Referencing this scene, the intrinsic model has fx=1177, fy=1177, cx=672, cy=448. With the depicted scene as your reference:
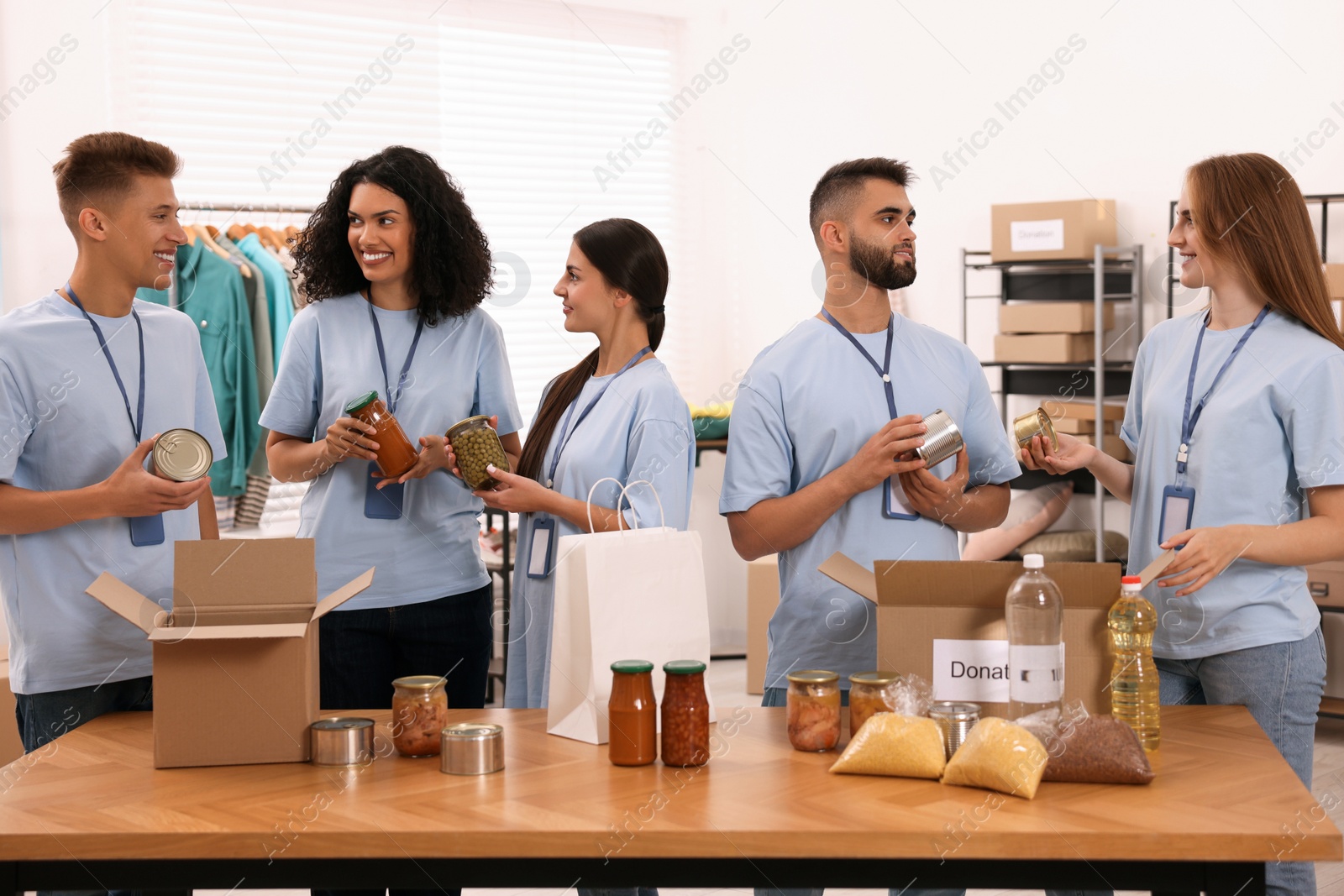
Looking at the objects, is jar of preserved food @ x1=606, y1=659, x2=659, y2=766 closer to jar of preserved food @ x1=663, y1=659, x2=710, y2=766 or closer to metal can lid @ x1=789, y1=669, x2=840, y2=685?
jar of preserved food @ x1=663, y1=659, x2=710, y2=766

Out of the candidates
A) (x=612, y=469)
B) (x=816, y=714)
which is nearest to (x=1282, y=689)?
(x=816, y=714)

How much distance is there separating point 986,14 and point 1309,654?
4015 mm

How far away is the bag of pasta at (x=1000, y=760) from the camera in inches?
58.1

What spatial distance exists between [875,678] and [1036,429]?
23.8 inches

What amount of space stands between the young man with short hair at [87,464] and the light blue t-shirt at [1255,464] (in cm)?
165

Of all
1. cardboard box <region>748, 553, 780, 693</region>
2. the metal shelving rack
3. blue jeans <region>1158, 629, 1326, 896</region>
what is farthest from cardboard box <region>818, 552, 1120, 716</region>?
cardboard box <region>748, 553, 780, 693</region>

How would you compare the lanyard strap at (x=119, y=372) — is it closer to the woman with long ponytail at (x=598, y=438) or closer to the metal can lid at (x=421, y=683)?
the woman with long ponytail at (x=598, y=438)

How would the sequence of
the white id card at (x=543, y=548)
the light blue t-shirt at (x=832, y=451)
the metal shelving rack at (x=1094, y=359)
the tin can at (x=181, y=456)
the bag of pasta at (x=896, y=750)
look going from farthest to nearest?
the metal shelving rack at (x=1094, y=359)
the white id card at (x=543, y=548)
the light blue t-shirt at (x=832, y=451)
the tin can at (x=181, y=456)
the bag of pasta at (x=896, y=750)

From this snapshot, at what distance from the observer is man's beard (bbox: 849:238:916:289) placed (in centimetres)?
216

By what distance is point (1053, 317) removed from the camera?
15.5 ft

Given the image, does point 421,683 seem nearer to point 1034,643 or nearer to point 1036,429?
point 1034,643

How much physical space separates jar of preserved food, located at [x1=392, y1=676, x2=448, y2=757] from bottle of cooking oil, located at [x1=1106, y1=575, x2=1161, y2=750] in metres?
0.96

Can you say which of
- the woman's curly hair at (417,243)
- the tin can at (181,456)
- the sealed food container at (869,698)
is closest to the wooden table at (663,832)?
the sealed food container at (869,698)

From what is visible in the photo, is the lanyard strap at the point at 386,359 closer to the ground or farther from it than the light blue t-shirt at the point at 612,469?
farther from it
